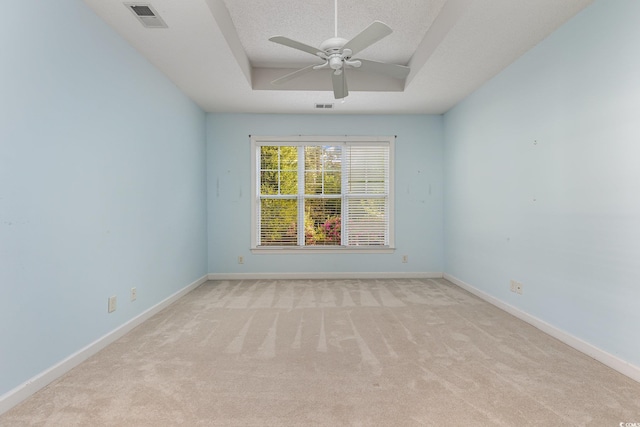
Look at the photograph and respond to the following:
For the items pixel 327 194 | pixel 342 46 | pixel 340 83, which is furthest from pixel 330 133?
pixel 342 46

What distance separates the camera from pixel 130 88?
2854mm

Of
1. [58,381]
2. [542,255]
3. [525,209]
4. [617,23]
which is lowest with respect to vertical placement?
[58,381]

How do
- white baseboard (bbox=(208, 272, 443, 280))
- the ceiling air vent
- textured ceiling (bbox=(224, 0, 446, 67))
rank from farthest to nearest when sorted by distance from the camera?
white baseboard (bbox=(208, 272, 443, 280)), textured ceiling (bbox=(224, 0, 446, 67)), the ceiling air vent

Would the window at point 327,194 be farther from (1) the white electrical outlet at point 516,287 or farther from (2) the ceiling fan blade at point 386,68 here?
(2) the ceiling fan blade at point 386,68

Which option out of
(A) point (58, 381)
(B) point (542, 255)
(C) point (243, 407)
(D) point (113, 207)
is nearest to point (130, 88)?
(D) point (113, 207)

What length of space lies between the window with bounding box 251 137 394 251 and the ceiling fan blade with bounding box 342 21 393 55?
2.80m

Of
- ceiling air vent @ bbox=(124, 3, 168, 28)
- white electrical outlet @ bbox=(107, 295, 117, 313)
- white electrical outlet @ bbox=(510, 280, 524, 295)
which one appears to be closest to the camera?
ceiling air vent @ bbox=(124, 3, 168, 28)

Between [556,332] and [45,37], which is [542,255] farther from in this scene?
[45,37]

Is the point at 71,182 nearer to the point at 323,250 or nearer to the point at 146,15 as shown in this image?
the point at 146,15

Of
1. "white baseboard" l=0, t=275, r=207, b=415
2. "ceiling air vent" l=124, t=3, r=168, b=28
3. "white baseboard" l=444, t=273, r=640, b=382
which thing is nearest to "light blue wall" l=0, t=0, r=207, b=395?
"white baseboard" l=0, t=275, r=207, b=415

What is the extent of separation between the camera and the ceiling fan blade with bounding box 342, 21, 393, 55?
2.04m

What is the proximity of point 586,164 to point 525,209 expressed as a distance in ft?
2.53

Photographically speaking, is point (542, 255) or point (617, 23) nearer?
point (617, 23)

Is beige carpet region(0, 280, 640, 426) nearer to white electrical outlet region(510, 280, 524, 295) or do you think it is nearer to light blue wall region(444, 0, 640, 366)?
white electrical outlet region(510, 280, 524, 295)
